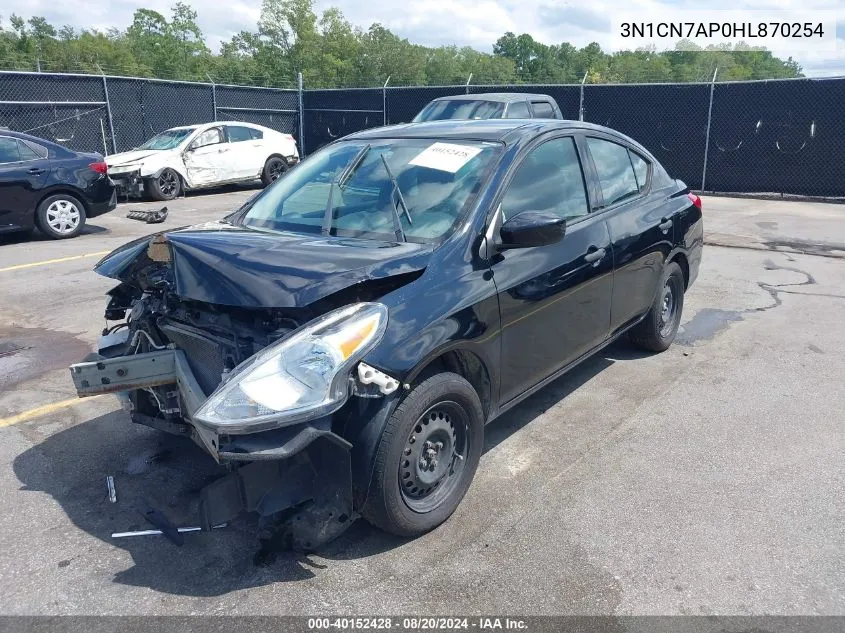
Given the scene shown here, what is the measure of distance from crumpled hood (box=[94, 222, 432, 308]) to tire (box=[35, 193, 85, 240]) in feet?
25.5

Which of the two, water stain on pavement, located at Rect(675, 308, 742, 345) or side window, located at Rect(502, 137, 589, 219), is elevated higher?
side window, located at Rect(502, 137, 589, 219)

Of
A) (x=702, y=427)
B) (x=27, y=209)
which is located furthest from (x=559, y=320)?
(x=27, y=209)

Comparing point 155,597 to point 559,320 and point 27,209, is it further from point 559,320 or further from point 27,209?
point 27,209

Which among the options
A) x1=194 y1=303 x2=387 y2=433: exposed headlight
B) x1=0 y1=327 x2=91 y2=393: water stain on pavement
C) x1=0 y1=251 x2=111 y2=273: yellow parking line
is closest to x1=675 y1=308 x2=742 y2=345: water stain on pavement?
x1=194 y1=303 x2=387 y2=433: exposed headlight

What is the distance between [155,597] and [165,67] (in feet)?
207

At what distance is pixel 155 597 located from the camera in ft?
9.25

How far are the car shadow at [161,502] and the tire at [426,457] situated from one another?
0.21 meters

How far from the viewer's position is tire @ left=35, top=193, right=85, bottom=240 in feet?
33.0

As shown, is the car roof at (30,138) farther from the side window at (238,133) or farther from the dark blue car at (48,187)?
the side window at (238,133)

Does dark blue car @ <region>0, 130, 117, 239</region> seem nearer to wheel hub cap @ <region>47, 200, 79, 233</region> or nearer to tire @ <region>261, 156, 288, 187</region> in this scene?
wheel hub cap @ <region>47, 200, 79, 233</region>

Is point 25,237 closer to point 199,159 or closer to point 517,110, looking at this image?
point 199,159

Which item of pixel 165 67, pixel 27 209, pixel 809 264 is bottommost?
pixel 809 264

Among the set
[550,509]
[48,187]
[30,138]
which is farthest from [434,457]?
[30,138]

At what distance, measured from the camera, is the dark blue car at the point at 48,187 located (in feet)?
31.8
